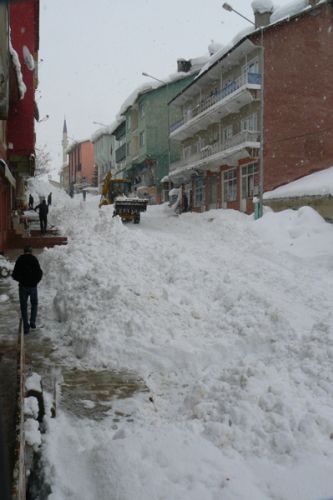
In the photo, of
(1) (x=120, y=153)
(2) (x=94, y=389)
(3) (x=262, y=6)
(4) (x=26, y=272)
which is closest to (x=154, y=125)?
(1) (x=120, y=153)

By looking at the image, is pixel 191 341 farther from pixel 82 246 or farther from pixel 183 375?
pixel 82 246

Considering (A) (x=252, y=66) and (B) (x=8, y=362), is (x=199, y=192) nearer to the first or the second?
(A) (x=252, y=66)

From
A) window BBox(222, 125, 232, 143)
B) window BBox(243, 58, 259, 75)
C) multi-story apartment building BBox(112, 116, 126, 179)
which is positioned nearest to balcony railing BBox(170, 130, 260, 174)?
window BBox(222, 125, 232, 143)

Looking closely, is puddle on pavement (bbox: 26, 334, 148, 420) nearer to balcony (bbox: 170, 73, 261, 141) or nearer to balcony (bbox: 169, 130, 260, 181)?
balcony (bbox: 169, 130, 260, 181)

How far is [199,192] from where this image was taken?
36656 mm

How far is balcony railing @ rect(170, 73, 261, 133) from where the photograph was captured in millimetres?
25625

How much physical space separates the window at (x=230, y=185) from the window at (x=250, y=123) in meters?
2.91

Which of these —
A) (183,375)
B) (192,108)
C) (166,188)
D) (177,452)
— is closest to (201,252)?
(183,375)

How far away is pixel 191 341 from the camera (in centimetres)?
810

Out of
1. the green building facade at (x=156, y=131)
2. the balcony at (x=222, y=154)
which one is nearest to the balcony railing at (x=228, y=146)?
the balcony at (x=222, y=154)

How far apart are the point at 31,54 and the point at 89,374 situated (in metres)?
18.6

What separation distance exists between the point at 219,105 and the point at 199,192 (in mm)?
8851

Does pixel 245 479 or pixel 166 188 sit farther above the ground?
pixel 166 188

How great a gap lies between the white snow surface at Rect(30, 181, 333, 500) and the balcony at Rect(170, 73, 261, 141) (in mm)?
14051
